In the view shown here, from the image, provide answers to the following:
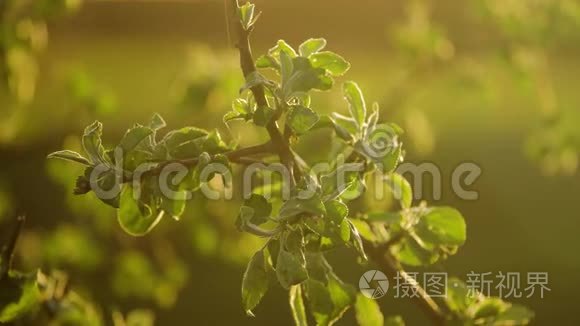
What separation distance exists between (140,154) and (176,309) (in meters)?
1.81

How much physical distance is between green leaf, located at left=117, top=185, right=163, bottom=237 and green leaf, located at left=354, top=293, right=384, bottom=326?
0.62 feet

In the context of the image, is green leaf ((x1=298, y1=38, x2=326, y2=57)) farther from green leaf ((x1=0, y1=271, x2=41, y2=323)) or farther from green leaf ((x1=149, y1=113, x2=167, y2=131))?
green leaf ((x1=0, y1=271, x2=41, y2=323))

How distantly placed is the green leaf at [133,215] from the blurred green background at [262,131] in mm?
204

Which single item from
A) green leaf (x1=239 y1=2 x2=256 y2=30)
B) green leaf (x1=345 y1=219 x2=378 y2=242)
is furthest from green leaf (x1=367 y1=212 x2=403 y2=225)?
green leaf (x1=239 y1=2 x2=256 y2=30)

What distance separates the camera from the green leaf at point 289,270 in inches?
20.0

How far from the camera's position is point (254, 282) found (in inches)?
21.9

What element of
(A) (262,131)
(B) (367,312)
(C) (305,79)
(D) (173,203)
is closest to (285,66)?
(C) (305,79)

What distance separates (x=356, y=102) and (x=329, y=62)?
0.06 meters

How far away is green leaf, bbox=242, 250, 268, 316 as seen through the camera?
0.55 m

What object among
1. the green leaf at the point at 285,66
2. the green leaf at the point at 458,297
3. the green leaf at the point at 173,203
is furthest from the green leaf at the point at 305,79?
the green leaf at the point at 458,297

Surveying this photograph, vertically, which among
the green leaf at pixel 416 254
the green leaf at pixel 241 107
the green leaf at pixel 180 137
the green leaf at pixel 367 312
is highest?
the green leaf at pixel 241 107

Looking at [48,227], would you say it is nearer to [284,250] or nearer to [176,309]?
[176,309]

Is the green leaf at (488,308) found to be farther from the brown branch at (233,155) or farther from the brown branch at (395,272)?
the brown branch at (233,155)


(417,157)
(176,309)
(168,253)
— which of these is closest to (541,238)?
(417,157)
